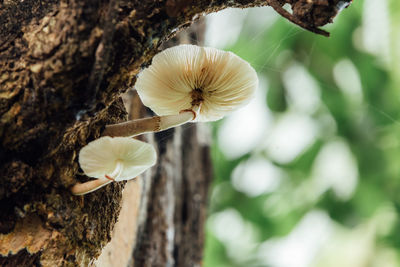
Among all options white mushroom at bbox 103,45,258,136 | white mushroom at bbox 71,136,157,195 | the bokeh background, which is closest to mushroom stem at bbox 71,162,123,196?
white mushroom at bbox 71,136,157,195

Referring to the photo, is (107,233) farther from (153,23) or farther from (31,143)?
(153,23)

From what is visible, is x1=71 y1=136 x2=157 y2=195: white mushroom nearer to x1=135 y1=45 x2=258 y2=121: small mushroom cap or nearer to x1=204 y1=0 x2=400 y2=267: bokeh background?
x1=135 y1=45 x2=258 y2=121: small mushroom cap

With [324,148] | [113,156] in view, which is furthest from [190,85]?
[324,148]

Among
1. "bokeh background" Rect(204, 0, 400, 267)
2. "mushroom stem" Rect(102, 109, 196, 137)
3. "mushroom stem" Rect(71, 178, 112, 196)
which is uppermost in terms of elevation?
"mushroom stem" Rect(102, 109, 196, 137)

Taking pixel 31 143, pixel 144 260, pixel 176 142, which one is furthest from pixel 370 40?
pixel 31 143

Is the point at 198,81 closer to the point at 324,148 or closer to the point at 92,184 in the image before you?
the point at 92,184
